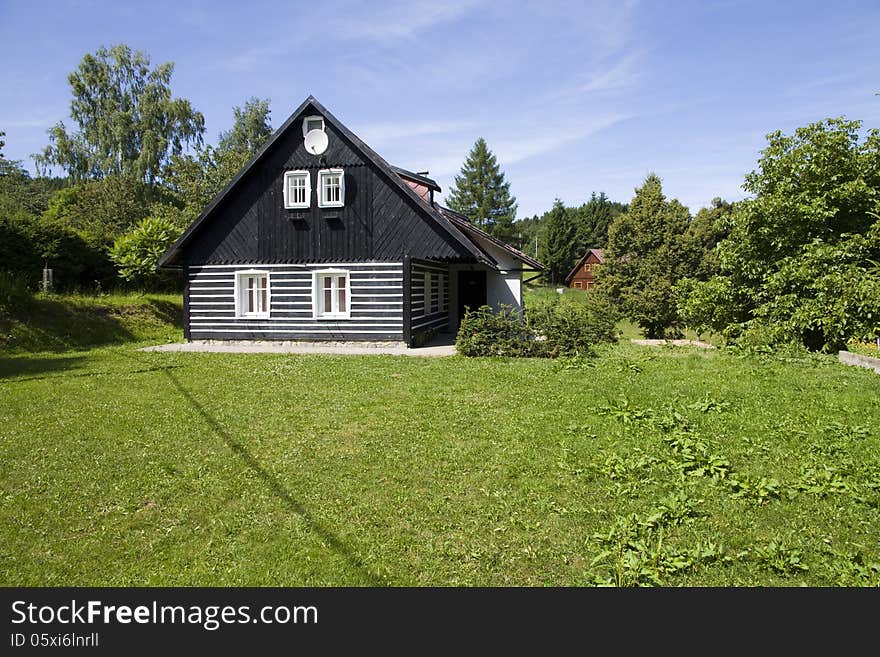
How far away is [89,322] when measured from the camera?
19328 mm

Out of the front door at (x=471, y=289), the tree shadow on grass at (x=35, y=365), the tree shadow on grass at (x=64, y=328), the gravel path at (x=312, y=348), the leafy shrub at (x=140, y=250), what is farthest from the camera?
the front door at (x=471, y=289)

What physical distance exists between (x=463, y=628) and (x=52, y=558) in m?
3.28

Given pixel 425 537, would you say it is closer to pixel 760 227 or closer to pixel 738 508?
pixel 738 508

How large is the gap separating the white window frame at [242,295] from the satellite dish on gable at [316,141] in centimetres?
421

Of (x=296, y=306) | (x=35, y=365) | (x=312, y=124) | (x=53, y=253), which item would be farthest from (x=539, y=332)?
(x=53, y=253)

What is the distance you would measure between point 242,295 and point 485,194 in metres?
57.6

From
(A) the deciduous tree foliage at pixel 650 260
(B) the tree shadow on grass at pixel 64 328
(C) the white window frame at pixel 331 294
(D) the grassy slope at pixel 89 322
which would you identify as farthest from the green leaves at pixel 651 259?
(B) the tree shadow on grass at pixel 64 328

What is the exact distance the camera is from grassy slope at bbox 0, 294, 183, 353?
55.7 ft

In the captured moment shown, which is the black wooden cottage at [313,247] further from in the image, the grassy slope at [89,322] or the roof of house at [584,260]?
the roof of house at [584,260]

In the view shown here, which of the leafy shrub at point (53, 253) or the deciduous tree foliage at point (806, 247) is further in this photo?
the leafy shrub at point (53, 253)

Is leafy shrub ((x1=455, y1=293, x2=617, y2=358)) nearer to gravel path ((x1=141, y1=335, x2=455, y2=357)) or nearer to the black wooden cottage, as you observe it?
gravel path ((x1=141, y1=335, x2=455, y2=357))

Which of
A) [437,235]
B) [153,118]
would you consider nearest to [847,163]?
[437,235]

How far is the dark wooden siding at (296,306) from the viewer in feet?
55.9

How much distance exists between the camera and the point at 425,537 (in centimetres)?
451
